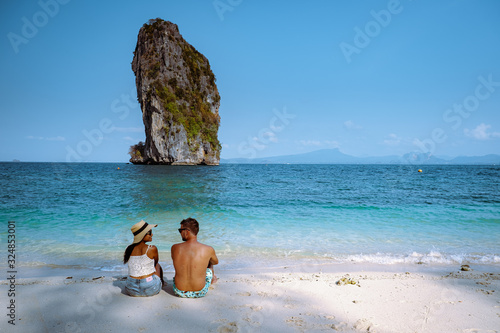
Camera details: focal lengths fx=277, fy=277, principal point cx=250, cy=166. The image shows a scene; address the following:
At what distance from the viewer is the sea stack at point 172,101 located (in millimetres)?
70625

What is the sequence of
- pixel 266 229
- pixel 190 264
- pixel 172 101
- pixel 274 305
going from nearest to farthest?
pixel 274 305
pixel 190 264
pixel 266 229
pixel 172 101

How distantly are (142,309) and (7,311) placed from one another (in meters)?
1.78

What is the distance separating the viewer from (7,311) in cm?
370

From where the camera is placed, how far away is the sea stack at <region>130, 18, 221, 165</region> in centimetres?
7062

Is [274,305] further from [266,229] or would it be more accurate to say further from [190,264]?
[266,229]

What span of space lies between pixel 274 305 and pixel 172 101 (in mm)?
72994

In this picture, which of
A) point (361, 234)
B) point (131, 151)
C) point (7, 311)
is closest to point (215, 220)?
point (361, 234)

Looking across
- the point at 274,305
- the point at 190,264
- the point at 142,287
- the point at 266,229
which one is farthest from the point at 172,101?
the point at 274,305

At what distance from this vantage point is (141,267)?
13.7 ft

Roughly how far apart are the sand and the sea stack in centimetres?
6902

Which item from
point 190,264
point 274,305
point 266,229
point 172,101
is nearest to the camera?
point 274,305

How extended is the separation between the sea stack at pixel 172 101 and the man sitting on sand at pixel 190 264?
2743 inches

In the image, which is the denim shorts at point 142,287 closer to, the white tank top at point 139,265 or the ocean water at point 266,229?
the white tank top at point 139,265

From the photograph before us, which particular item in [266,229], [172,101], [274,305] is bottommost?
[266,229]
